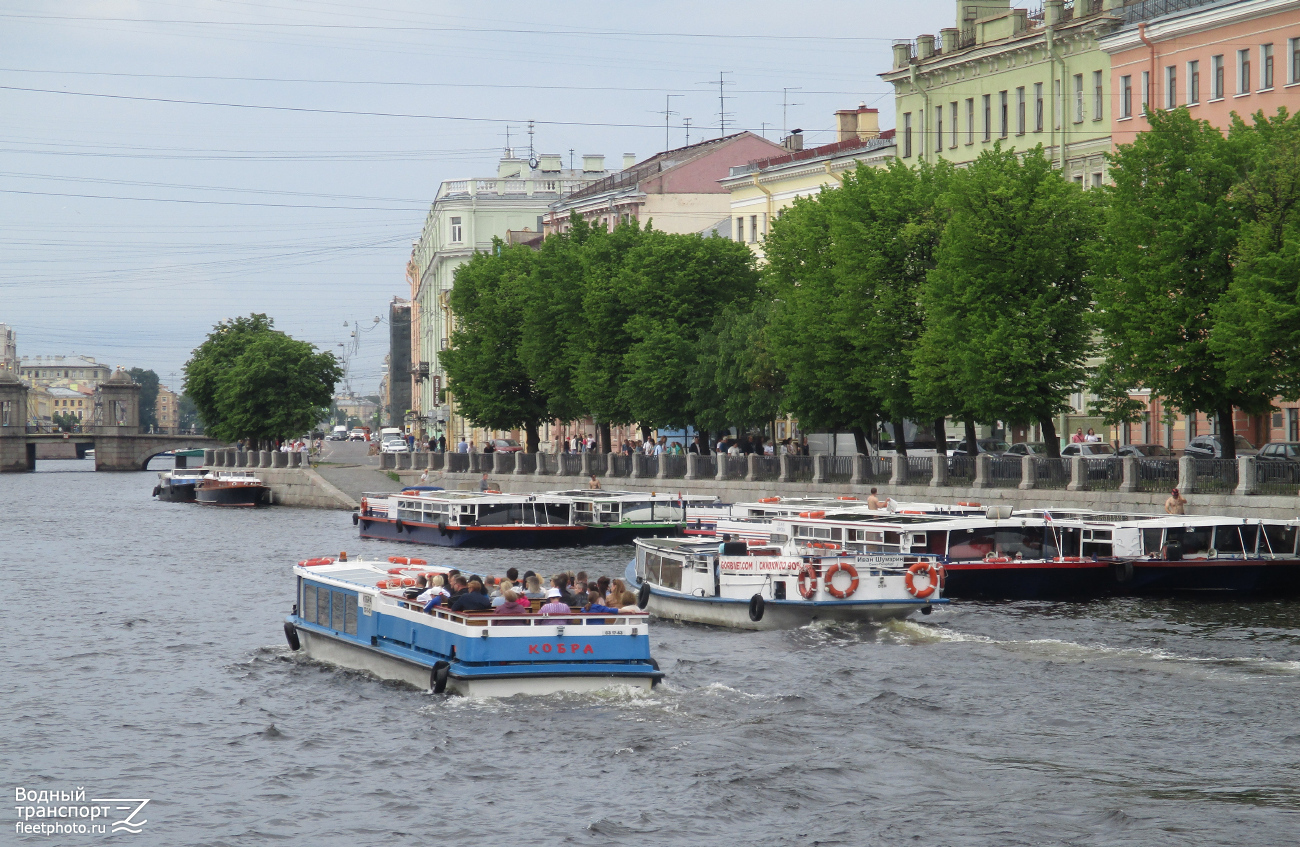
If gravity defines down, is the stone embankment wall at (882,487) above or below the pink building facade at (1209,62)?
below

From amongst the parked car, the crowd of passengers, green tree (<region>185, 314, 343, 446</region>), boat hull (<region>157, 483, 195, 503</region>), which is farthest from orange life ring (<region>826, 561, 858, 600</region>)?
green tree (<region>185, 314, 343, 446</region>)

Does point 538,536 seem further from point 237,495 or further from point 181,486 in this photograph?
point 181,486

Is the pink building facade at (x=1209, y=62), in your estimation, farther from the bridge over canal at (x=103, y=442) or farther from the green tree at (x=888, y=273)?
the bridge over canal at (x=103, y=442)

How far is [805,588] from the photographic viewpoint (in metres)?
30.2

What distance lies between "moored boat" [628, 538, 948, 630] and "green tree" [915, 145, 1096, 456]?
14.7 meters

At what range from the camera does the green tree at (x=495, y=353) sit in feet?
247

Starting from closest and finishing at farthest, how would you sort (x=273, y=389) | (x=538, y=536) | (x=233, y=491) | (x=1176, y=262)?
(x=1176, y=262)
(x=538, y=536)
(x=233, y=491)
(x=273, y=389)

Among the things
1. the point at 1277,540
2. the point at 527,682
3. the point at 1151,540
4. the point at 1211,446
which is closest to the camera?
the point at 527,682

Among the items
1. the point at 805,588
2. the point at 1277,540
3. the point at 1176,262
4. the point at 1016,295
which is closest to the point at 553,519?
the point at 1016,295

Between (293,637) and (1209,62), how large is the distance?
36167 mm

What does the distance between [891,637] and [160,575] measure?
76.1ft

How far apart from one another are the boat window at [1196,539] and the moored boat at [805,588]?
6.05m

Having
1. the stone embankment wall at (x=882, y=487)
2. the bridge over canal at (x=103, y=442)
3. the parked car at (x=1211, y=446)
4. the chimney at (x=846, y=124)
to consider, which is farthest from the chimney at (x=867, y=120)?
the bridge over canal at (x=103, y=442)

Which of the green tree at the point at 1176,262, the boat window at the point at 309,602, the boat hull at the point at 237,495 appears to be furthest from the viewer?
the boat hull at the point at 237,495
